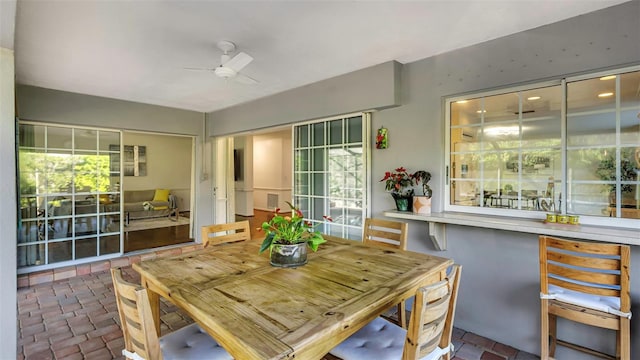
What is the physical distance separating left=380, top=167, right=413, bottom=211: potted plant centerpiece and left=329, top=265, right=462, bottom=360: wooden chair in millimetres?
1355

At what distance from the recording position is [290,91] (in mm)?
3949

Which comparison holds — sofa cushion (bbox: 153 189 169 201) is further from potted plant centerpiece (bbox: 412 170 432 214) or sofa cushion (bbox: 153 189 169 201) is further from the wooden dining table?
potted plant centerpiece (bbox: 412 170 432 214)

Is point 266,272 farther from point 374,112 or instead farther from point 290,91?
point 290,91

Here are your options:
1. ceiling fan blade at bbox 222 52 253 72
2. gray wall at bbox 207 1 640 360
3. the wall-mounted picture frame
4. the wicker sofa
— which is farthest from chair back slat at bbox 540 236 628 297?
the wall-mounted picture frame

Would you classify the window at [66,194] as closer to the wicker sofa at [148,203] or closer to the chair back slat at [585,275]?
the wicker sofa at [148,203]

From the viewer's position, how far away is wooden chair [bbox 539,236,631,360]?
1.71 metres

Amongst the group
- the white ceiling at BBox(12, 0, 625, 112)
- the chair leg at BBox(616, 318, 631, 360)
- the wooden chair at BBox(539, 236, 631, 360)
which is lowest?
the chair leg at BBox(616, 318, 631, 360)

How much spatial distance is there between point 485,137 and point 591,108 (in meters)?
0.71

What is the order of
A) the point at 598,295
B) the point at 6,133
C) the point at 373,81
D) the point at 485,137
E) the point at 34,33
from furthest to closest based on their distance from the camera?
the point at 373,81 → the point at 485,137 → the point at 34,33 → the point at 598,295 → the point at 6,133

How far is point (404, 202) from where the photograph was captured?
112 inches

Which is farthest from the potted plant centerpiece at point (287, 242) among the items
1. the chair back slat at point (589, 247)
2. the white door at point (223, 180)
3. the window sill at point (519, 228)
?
the white door at point (223, 180)

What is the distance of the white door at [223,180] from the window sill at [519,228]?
3720 mm

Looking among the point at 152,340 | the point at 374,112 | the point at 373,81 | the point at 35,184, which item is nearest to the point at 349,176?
the point at 374,112

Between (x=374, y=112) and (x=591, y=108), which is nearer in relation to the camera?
(x=591, y=108)
